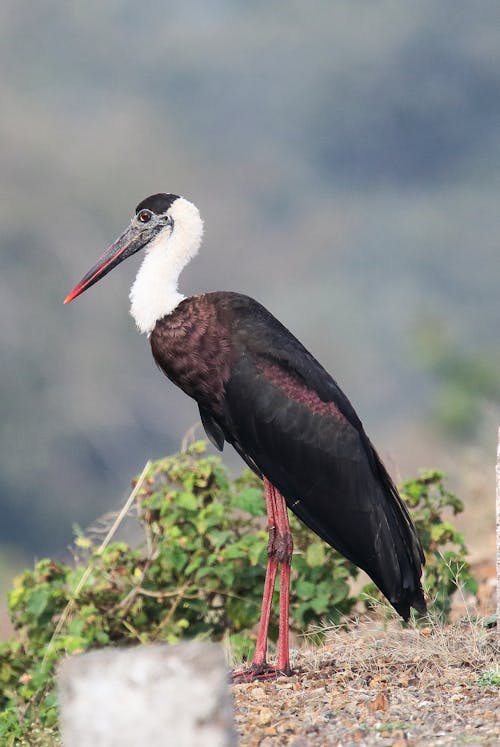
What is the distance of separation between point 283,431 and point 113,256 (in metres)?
1.78

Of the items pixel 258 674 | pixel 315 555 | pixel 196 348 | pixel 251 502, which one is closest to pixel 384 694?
pixel 258 674

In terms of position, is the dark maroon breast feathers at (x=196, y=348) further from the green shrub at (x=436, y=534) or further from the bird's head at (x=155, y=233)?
the green shrub at (x=436, y=534)

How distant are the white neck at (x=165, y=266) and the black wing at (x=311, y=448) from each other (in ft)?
1.55

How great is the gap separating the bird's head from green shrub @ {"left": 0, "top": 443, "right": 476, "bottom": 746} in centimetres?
172

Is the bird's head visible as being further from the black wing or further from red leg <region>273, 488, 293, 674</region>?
red leg <region>273, 488, 293, 674</region>

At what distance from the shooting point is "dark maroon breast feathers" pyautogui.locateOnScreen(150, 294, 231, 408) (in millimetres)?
6633

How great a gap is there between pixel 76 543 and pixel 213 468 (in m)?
1.18

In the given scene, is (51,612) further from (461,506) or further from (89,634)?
(461,506)

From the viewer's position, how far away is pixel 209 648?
153 inches

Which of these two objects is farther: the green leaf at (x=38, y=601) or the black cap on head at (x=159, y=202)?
the green leaf at (x=38, y=601)

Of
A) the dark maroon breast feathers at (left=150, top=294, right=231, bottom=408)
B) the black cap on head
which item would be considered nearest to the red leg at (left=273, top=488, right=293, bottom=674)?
the dark maroon breast feathers at (left=150, top=294, right=231, bottom=408)

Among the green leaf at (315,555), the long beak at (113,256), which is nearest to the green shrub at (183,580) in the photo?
the green leaf at (315,555)

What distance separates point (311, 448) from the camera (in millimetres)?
6738

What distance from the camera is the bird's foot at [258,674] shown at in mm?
6484
